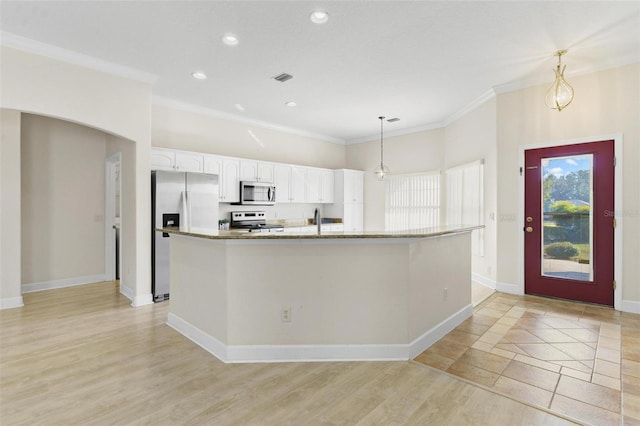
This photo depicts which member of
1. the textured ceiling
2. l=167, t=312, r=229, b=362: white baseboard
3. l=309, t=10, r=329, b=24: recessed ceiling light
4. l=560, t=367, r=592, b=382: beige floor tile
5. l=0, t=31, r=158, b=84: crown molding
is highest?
the textured ceiling

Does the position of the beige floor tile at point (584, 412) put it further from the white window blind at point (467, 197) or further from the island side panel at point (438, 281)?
the white window blind at point (467, 197)

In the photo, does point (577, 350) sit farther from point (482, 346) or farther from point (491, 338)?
point (482, 346)

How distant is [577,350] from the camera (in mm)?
2852

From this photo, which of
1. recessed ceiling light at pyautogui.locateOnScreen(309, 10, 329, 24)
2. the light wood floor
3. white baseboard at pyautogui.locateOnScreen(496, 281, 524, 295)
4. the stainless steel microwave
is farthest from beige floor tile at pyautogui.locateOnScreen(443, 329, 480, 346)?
the stainless steel microwave

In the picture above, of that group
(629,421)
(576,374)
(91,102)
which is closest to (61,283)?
(91,102)

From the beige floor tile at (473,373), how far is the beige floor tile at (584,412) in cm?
38

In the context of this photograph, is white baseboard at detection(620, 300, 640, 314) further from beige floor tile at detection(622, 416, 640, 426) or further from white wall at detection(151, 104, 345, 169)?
white wall at detection(151, 104, 345, 169)

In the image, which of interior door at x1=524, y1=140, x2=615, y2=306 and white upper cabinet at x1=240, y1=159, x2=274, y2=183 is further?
white upper cabinet at x1=240, y1=159, x2=274, y2=183

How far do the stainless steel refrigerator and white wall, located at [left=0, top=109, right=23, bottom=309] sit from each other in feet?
5.07

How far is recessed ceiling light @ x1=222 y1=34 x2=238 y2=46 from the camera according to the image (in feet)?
10.7

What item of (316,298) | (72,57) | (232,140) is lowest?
(316,298)

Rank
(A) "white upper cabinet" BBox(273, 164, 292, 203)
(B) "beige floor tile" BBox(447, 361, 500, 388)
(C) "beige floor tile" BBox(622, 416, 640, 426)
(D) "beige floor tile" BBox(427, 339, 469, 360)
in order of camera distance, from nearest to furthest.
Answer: (C) "beige floor tile" BBox(622, 416, 640, 426), (B) "beige floor tile" BBox(447, 361, 500, 388), (D) "beige floor tile" BBox(427, 339, 469, 360), (A) "white upper cabinet" BBox(273, 164, 292, 203)

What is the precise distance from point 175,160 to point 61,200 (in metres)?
1.91

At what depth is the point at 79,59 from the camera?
3.67m
